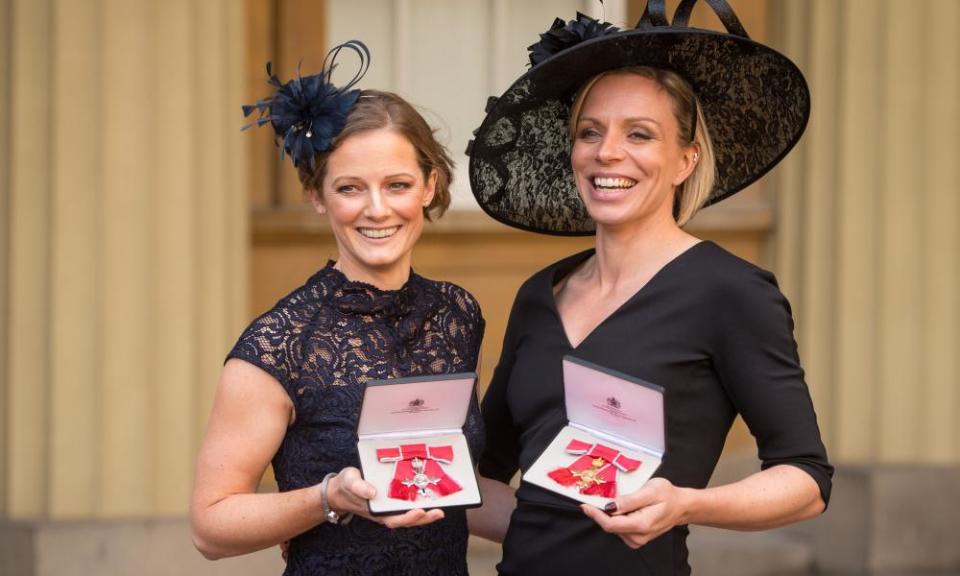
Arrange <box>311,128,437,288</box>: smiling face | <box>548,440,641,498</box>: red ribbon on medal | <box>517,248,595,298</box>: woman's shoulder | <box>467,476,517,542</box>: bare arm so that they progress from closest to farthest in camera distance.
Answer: <box>548,440,641,498</box>: red ribbon on medal < <box>311,128,437,288</box>: smiling face < <box>517,248,595,298</box>: woman's shoulder < <box>467,476,517,542</box>: bare arm

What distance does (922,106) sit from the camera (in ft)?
18.1

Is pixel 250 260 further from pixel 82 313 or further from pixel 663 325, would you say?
pixel 663 325

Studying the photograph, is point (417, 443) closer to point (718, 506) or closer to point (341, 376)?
point (341, 376)

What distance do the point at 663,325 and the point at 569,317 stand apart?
25 centimetres

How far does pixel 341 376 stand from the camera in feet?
8.66

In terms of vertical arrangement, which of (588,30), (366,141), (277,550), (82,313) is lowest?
(277,550)

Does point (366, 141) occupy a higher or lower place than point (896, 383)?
higher

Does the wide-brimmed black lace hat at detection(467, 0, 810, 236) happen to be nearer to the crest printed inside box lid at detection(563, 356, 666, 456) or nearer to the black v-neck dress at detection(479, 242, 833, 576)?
the black v-neck dress at detection(479, 242, 833, 576)

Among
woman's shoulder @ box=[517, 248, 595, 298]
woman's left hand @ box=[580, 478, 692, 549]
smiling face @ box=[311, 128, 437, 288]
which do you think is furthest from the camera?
woman's shoulder @ box=[517, 248, 595, 298]

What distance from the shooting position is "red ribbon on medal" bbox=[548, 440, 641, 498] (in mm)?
2391

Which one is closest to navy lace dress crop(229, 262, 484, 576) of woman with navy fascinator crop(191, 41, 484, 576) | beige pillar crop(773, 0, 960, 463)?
woman with navy fascinator crop(191, 41, 484, 576)

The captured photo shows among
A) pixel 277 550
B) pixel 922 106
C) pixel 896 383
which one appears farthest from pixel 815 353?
pixel 277 550

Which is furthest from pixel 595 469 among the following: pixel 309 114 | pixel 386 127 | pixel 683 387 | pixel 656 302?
pixel 309 114

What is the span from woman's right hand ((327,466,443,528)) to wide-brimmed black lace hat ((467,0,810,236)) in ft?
2.87
